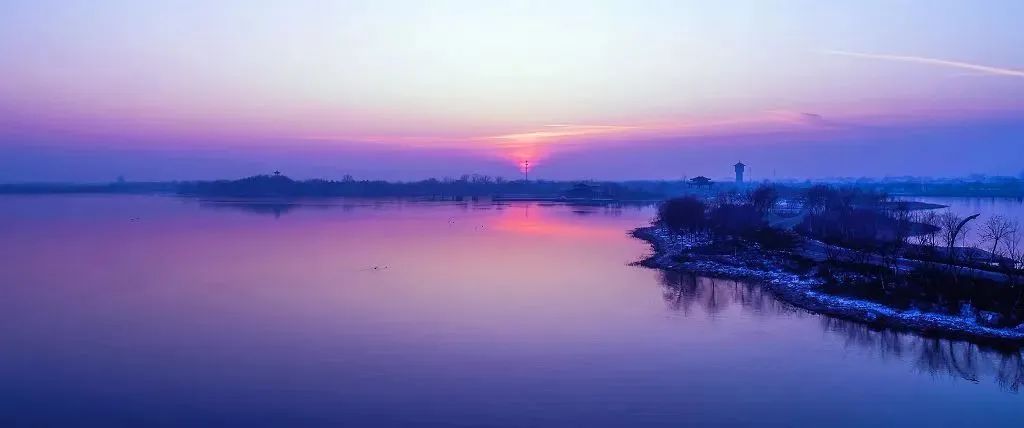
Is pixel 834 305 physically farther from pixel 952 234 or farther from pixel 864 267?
pixel 952 234

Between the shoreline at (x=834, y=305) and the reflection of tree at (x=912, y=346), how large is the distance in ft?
0.82

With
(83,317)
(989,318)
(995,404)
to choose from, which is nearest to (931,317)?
(989,318)

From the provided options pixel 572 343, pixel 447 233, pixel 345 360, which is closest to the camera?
pixel 345 360

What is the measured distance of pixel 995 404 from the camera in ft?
26.6

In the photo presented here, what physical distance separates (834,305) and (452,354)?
6.89 metres

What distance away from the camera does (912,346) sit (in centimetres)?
1043

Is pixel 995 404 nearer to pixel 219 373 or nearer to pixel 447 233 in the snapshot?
pixel 219 373

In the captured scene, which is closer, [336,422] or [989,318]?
[336,422]

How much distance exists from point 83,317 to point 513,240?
15.6 m

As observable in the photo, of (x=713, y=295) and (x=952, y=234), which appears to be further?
(x=952, y=234)

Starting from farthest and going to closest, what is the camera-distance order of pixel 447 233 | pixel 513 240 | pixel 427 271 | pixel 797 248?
1. pixel 447 233
2. pixel 513 240
3. pixel 797 248
4. pixel 427 271

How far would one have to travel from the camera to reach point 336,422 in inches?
291

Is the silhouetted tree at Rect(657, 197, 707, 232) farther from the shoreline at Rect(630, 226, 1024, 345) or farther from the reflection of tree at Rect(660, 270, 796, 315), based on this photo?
the reflection of tree at Rect(660, 270, 796, 315)

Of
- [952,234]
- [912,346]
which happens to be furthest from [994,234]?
[912,346]
